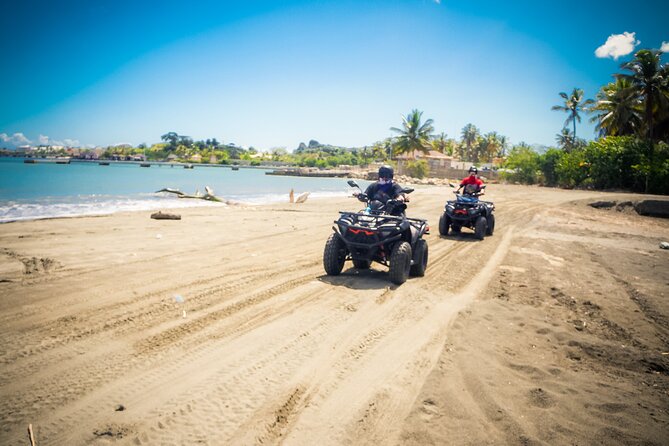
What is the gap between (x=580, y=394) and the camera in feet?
9.48

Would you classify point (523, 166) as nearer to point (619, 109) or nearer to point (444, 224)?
point (619, 109)

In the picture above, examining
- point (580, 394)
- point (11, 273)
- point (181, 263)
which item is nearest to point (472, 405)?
point (580, 394)

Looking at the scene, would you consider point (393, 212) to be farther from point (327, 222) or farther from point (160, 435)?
point (327, 222)

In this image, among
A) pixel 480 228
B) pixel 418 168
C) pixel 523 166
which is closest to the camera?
pixel 480 228

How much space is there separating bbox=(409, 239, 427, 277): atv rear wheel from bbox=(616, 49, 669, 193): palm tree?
37610 millimetres

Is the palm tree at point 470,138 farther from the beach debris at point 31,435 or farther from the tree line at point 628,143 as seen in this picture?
the beach debris at point 31,435

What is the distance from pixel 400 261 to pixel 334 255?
1.12 meters

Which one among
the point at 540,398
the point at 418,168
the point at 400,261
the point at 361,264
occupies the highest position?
the point at 418,168

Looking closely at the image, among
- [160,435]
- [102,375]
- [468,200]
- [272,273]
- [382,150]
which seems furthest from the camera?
[382,150]

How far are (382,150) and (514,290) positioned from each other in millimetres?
111738

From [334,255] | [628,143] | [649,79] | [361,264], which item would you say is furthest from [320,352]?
[649,79]

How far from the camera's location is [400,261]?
17.7ft

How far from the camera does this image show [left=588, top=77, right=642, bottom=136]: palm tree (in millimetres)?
34156

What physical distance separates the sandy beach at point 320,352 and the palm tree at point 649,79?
3584 cm
